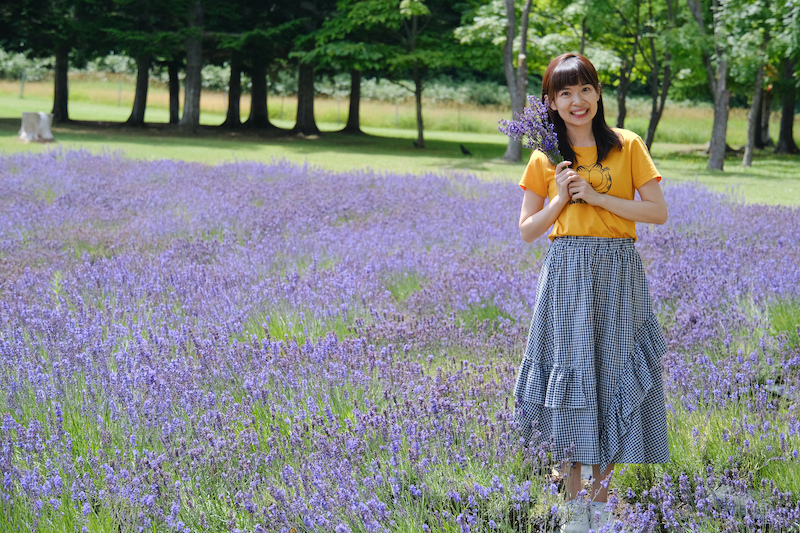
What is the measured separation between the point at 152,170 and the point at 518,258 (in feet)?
27.4

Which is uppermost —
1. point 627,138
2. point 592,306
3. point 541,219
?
point 627,138

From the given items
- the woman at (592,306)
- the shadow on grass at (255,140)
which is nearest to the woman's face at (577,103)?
the woman at (592,306)

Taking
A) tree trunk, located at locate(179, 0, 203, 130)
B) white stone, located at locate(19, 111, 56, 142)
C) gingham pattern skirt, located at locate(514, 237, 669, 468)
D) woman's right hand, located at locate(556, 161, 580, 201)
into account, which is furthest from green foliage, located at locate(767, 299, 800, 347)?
tree trunk, located at locate(179, 0, 203, 130)

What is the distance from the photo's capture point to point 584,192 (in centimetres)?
271

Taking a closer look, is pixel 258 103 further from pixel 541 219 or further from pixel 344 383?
pixel 541 219

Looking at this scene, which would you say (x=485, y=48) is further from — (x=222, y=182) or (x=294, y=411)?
(x=294, y=411)

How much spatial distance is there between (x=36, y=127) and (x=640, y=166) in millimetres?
21352

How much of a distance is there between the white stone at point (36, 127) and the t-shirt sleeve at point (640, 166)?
21.1 metres

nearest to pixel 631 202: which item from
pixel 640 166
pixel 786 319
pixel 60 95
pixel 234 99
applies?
pixel 640 166

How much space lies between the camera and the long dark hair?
2.73 metres

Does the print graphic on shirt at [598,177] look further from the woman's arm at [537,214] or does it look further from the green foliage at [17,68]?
the green foliage at [17,68]

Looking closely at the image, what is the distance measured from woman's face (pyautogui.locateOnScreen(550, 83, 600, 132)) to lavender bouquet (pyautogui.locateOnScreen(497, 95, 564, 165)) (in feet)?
0.28

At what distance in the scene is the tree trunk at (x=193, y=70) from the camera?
27672mm

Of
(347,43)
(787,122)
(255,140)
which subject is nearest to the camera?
(347,43)
